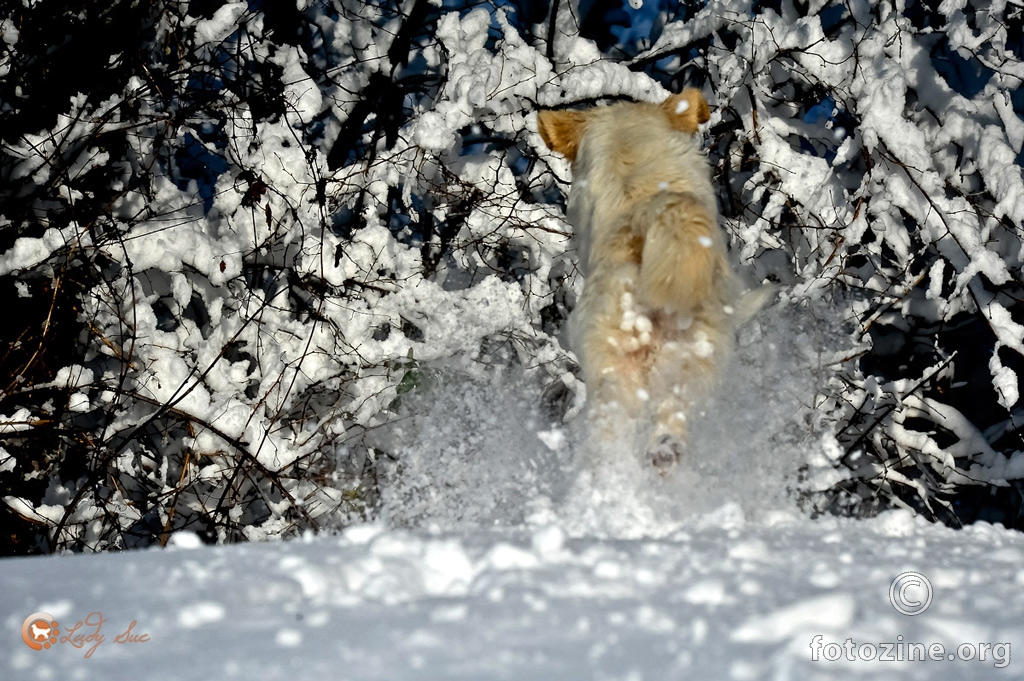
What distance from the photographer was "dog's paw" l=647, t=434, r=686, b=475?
2773mm

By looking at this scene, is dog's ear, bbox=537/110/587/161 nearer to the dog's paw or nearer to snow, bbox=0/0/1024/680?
snow, bbox=0/0/1024/680

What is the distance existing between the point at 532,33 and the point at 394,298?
182 centimetres

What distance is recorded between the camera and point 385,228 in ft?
14.0

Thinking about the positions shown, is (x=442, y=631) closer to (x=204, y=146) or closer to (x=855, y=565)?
(x=855, y=565)

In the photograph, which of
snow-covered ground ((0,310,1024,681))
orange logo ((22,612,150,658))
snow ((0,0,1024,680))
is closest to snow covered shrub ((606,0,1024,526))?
snow ((0,0,1024,680))

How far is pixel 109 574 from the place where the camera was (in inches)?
58.1

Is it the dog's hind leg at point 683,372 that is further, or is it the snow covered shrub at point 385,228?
the snow covered shrub at point 385,228

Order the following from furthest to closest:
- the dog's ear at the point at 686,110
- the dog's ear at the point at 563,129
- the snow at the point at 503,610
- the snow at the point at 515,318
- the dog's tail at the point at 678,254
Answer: the dog's ear at the point at 563,129 → the dog's ear at the point at 686,110 → the dog's tail at the point at 678,254 → the snow at the point at 515,318 → the snow at the point at 503,610

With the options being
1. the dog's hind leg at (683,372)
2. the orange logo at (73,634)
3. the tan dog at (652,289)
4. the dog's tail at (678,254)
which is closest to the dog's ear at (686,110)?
the tan dog at (652,289)

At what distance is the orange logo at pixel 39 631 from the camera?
1.19 metres

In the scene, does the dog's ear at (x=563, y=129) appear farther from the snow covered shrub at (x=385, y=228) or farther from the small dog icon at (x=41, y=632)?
the small dog icon at (x=41, y=632)

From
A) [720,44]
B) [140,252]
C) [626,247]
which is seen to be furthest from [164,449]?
[720,44]

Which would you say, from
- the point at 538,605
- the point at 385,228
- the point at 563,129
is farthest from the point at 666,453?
the point at 385,228

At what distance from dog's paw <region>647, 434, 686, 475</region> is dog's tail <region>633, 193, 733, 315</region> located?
0.50m
